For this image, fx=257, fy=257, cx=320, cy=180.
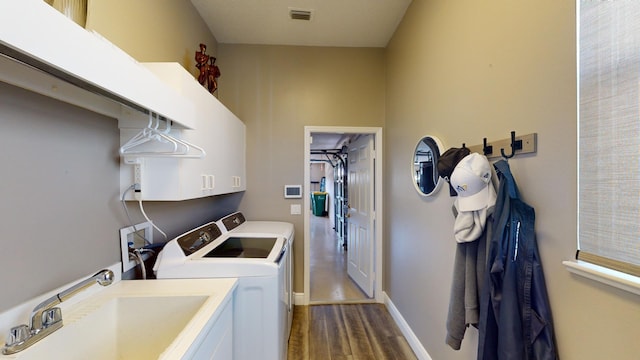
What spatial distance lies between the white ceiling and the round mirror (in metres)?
1.31

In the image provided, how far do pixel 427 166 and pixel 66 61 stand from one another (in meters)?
1.94

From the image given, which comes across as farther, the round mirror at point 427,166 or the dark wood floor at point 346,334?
the dark wood floor at point 346,334

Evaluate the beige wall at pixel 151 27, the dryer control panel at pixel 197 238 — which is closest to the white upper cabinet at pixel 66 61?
the beige wall at pixel 151 27

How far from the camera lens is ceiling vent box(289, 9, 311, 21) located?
2.34 meters

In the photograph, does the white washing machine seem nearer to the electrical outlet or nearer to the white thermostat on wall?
the electrical outlet

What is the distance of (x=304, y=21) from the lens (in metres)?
2.48

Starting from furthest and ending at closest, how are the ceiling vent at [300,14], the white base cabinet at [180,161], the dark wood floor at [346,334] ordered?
the ceiling vent at [300,14] → the dark wood floor at [346,334] → the white base cabinet at [180,161]

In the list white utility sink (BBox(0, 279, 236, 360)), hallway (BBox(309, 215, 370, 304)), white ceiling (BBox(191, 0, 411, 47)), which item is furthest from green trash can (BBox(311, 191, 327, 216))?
white utility sink (BBox(0, 279, 236, 360))

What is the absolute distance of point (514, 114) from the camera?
1.14m

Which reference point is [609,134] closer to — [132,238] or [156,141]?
[156,141]

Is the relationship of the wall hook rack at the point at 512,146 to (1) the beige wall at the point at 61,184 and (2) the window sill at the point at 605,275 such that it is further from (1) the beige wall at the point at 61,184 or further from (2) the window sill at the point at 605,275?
(1) the beige wall at the point at 61,184

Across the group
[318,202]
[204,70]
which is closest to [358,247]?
[204,70]

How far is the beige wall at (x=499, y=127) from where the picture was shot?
88 centimetres

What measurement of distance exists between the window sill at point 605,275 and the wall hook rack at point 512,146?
436 mm
